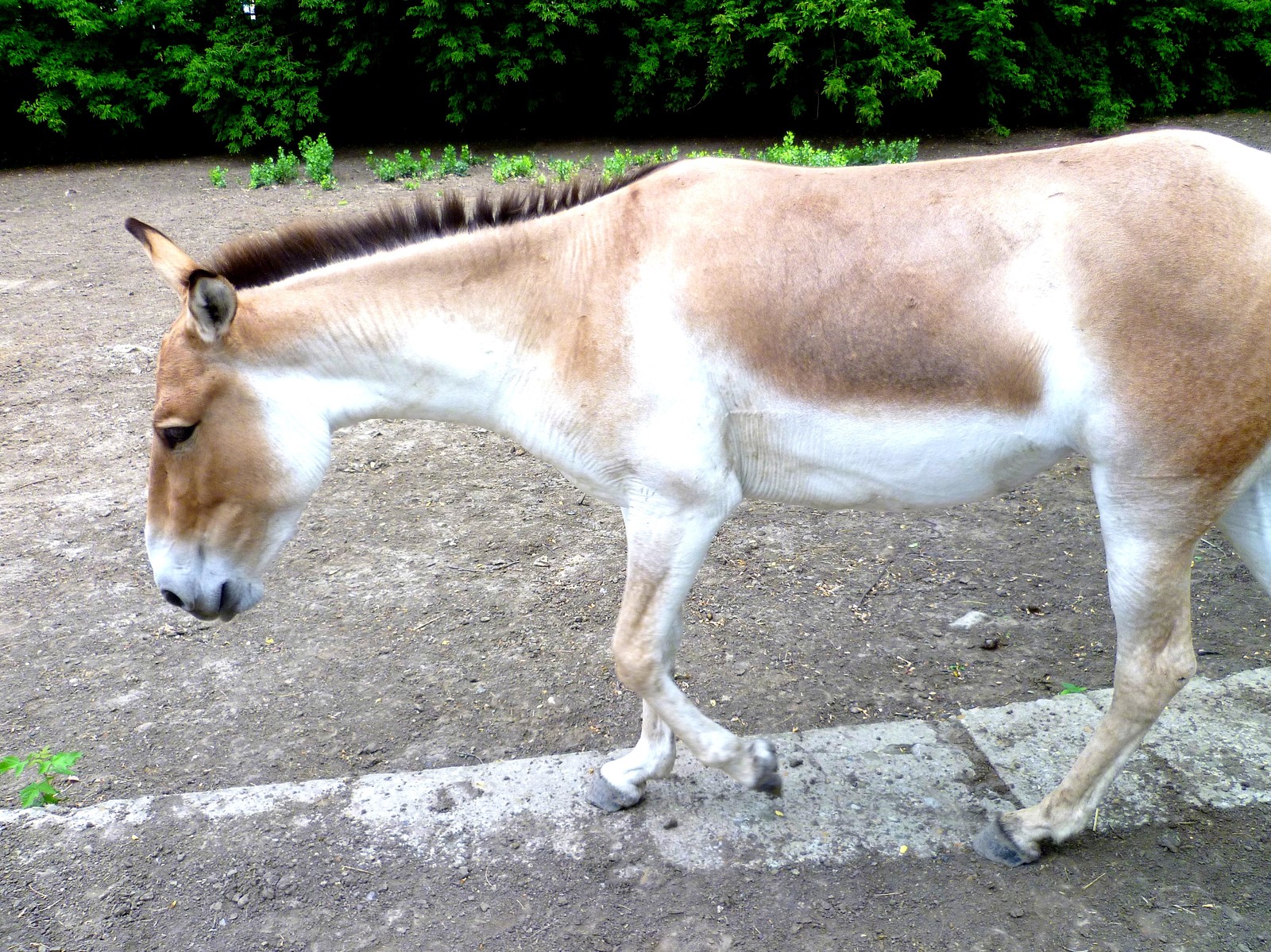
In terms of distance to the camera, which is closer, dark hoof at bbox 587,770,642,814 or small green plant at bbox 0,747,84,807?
small green plant at bbox 0,747,84,807

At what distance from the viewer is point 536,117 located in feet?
46.1

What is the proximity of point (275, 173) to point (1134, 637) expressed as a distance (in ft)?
35.6

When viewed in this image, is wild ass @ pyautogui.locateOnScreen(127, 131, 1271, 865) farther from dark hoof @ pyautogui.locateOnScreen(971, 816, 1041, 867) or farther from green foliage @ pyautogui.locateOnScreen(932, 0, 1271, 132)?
green foliage @ pyautogui.locateOnScreen(932, 0, 1271, 132)

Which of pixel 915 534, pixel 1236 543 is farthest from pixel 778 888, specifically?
pixel 915 534

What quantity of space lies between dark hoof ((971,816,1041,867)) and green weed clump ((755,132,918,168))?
7.78 m

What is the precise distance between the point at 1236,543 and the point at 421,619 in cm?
297

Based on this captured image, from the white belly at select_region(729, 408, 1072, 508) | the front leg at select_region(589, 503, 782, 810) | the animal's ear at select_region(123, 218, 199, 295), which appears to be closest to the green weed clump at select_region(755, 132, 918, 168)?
the white belly at select_region(729, 408, 1072, 508)

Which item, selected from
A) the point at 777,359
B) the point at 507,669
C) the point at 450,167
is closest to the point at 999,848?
the point at 777,359

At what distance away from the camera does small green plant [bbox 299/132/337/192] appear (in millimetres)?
10817

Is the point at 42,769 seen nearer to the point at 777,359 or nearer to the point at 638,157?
the point at 777,359

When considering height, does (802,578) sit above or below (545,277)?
below

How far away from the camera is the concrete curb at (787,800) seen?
9.54 ft

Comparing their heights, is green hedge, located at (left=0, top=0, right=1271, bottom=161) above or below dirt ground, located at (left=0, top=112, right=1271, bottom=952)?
above

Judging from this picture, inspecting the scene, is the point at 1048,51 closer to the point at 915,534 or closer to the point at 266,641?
the point at 915,534
